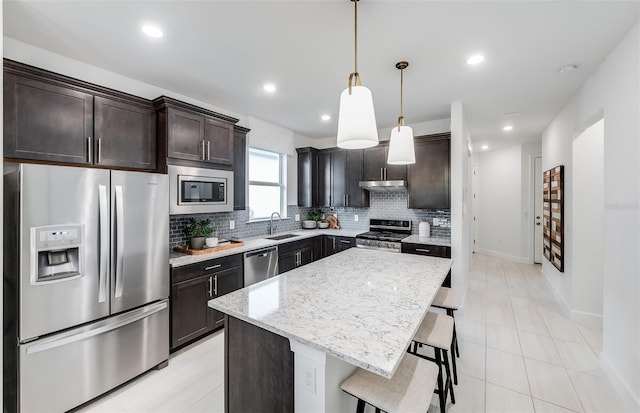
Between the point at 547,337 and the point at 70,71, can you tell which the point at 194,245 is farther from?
the point at 547,337

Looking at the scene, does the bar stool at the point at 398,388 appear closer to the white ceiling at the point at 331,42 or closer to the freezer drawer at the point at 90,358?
the freezer drawer at the point at 90,358

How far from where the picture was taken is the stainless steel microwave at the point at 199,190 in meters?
2.74

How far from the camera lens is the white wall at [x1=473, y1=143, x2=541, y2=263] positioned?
604cm

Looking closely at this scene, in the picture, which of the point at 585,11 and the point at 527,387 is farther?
the point at 527,387

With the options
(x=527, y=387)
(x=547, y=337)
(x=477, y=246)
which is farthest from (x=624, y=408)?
(x=477, y=246)

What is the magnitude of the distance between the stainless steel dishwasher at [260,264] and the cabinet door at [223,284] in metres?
0.11

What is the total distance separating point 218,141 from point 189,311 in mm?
1843

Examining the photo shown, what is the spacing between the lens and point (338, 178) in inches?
188

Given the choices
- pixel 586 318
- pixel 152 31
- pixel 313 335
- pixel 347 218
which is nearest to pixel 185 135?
pixel 152 31

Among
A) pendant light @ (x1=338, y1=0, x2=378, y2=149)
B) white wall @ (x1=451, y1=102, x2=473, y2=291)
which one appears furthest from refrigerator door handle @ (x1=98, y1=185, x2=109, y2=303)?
white wall @ (x1=451, y1=102, x2=473, y2=291)

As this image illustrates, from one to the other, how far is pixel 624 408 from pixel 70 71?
5010 mm

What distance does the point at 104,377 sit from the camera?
2.04 m

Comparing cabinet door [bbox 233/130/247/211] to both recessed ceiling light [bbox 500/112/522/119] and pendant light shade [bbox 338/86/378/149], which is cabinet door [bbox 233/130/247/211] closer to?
pendant light shade [bbox 338/86/378/149]

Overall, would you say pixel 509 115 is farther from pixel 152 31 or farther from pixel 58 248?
pixel 58 248
